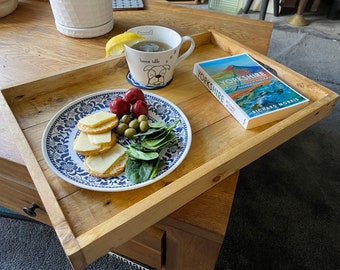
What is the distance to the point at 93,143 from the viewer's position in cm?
47

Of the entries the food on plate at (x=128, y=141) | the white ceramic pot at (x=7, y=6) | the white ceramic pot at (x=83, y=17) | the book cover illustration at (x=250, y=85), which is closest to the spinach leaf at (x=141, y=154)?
the food on plate at (x=128, y=141)

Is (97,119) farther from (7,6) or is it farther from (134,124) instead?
(7,6)

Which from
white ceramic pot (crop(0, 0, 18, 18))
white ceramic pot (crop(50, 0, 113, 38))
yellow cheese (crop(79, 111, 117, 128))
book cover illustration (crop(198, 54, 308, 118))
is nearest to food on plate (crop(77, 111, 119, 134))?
yellow cheese (crop(79, 111, 117, 128))

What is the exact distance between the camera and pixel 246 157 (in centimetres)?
48

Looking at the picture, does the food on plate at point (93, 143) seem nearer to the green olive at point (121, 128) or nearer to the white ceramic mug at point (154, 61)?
the green olive at point (121, 128)

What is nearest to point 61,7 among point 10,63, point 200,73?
point 10,63

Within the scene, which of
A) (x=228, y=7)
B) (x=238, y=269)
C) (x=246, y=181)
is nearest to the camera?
(x=238, y=269)

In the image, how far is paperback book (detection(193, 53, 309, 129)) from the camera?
0.55 meters

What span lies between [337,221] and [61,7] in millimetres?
1077

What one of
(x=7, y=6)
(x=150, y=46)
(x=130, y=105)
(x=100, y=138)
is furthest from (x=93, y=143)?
(x=7, y=6)

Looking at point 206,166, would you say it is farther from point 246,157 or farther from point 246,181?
point 246,181

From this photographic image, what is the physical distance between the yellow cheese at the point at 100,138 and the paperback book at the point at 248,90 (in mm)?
243

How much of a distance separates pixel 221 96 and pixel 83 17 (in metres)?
0.45

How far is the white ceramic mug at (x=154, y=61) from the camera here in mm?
575
